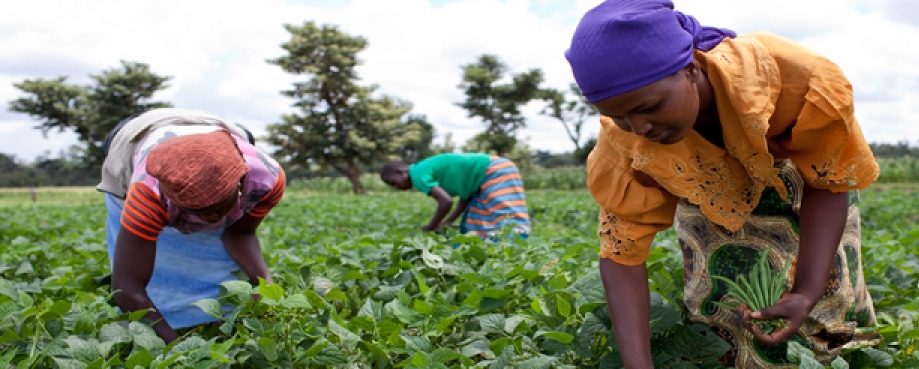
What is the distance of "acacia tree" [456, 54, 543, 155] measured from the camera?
32.8m

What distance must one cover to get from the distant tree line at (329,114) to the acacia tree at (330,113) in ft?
0.13

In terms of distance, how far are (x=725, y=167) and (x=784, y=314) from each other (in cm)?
38

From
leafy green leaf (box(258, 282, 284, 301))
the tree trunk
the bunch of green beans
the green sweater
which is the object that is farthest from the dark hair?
A: the tree trunk

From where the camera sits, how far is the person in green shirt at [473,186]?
16.6ft

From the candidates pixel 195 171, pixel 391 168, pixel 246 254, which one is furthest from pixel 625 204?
pixel 391 168

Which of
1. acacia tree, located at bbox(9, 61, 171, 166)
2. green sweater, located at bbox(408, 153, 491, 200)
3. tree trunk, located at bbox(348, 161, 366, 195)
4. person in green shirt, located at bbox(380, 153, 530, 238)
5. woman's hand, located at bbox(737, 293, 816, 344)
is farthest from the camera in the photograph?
acacia tree, located at bbox(9, 61, 171, 166)

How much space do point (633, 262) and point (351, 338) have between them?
85 cm

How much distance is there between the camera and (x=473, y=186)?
A: 5.34 m

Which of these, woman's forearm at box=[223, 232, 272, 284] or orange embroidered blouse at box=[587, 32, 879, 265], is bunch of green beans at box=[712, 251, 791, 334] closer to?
orange embroidered blouse at box=[587, 32, 879, 265]

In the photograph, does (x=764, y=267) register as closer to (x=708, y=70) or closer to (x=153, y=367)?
(x=708, y=70)

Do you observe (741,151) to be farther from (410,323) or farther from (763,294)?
(410,323)

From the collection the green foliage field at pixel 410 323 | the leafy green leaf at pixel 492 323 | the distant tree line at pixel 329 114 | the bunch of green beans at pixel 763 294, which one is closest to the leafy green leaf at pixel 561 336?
the green foliage field at pixel 410 323

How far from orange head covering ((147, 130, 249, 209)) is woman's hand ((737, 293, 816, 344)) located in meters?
1.49

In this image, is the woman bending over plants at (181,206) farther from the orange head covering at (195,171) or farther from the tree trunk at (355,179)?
the tree trunk at (355,179)
